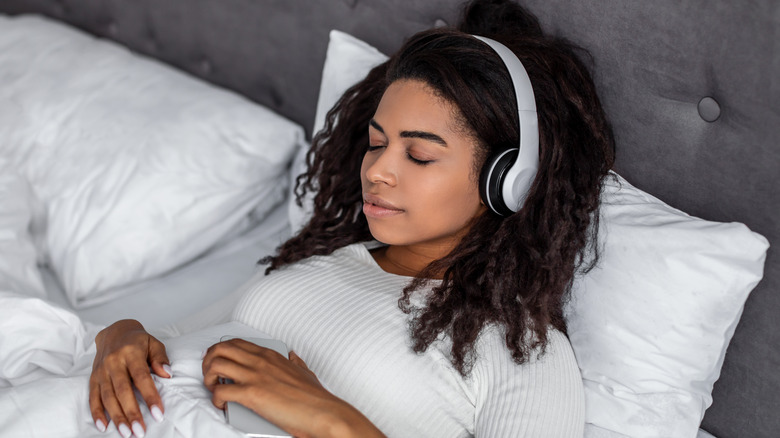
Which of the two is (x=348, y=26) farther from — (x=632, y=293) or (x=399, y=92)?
(x=632, y=293)

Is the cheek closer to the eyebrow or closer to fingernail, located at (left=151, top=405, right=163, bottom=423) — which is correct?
the eyebrow

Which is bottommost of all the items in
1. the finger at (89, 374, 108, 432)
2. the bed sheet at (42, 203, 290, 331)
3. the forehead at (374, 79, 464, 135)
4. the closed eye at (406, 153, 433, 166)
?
the bed sheet at (42, 203, 290, 331)

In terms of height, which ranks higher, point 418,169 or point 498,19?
point 498,19

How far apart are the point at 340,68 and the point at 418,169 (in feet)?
1.59

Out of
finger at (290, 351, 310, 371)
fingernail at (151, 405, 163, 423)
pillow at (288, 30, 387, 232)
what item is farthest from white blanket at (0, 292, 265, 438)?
pillow at (288, 30, 387, 232)

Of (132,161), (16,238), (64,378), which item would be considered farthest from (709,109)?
(16,238)

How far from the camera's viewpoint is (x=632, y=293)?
1.05m

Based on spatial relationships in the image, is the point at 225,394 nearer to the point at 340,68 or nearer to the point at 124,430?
the point at 124,430

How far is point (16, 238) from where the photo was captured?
1.46 m

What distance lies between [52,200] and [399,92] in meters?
0.90

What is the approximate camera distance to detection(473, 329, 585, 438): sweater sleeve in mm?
961

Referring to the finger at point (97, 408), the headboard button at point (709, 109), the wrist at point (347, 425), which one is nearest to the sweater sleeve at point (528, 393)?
the wrist at point (347, 425)

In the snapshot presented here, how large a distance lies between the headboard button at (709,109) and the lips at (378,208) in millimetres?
465

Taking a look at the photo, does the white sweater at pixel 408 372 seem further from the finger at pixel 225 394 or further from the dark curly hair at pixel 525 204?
the finger at pixel 225 394
